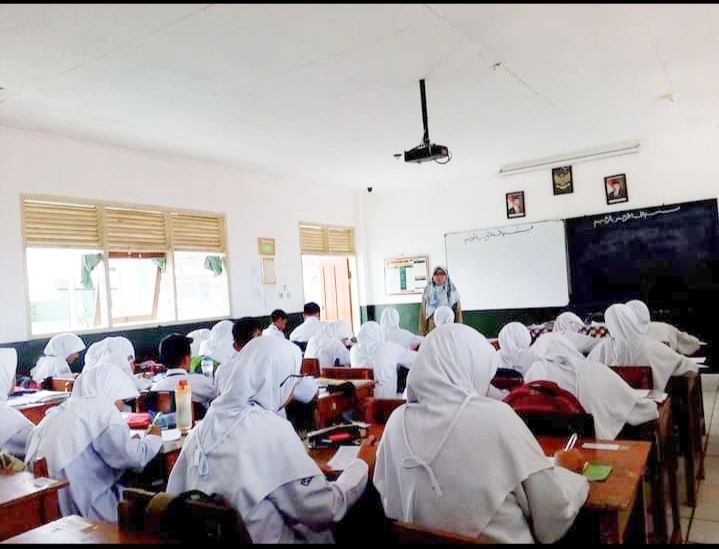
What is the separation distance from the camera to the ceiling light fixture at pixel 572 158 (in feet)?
23.6

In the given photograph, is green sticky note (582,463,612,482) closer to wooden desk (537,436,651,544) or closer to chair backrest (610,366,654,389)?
wooden desk (537,436,651,544)

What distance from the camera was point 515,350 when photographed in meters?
4.46

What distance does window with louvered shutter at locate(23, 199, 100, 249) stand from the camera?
5348mm

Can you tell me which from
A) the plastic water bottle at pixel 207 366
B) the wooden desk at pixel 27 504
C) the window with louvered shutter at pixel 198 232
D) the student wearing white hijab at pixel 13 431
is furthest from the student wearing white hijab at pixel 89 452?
the window with louvered shutter at pixel 198 232

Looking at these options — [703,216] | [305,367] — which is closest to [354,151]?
[305,367]

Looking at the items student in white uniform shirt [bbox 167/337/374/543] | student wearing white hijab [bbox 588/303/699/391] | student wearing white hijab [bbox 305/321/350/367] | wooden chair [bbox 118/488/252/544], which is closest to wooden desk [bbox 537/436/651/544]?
student in white uniform shirt [bbox 167/337/374/543]

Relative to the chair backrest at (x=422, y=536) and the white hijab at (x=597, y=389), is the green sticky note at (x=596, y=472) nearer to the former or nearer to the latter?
the white hijab at (x=597, y=389)

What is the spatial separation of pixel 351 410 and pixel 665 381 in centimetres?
205

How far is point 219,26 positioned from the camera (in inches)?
131

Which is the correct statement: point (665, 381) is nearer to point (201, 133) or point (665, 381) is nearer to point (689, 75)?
point (689, 75)

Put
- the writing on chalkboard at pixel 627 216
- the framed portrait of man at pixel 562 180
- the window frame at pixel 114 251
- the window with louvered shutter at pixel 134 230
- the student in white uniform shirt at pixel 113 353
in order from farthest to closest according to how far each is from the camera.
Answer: the framed portrait of man at pixel 562 180 < the writing on chalkboard at pixel 627 216 < the window with louvered shutter at pixel 134 230 < the window frame at pixel 114 251 < the student in white uniform shirt at pixel 113 353

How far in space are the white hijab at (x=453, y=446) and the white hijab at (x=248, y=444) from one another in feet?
1.08

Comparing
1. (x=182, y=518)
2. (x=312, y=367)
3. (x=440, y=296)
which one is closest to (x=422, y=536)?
(x=182, y=518)

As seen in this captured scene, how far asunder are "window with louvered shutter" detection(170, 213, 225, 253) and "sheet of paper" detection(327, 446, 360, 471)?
15.7ft
